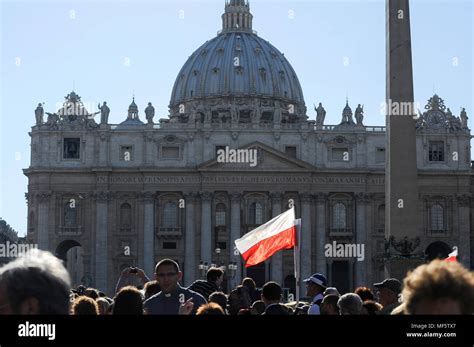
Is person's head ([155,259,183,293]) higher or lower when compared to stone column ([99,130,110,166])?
lower

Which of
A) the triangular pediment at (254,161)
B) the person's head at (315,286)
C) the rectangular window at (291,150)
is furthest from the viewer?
the rectangular window at (291,150)

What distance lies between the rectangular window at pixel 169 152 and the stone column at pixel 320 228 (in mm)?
11461

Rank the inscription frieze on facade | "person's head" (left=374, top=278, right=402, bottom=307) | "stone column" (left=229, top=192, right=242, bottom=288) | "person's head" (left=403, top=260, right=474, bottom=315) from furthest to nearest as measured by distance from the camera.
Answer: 1. the inscription frieze on facade
2. "stone column" (left=229, top=192, right=242, bottom=288)
3. "person's head" (left=374, top=278, right=402, bottom=307)
4. "person's head" (left=403, top=260, right=474, bottom=315)

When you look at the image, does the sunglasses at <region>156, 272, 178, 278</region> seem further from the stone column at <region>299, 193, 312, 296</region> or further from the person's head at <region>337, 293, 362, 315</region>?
the stone column at <region>299, 193, 312, 296</region>

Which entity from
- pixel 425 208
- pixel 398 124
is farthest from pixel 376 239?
pixel 398 124

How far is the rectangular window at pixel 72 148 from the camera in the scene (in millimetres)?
88375

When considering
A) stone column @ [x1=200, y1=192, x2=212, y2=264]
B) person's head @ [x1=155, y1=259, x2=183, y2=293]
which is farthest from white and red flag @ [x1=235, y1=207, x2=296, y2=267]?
stone column @ [x1=200, y1=192, x2=212, y2=264]

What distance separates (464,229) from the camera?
8838 centimetres

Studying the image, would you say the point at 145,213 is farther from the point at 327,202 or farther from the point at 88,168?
the point at 327,202

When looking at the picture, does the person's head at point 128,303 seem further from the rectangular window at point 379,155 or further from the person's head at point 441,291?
the rectangular window at point 379,155

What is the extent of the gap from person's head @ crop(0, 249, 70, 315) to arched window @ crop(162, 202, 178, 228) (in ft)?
270

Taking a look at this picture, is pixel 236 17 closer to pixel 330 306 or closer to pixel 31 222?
pixel 31 222

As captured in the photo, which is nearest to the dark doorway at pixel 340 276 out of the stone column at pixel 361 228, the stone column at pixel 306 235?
the stone column at pixel 361 228

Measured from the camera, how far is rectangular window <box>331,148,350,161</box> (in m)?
88.8
